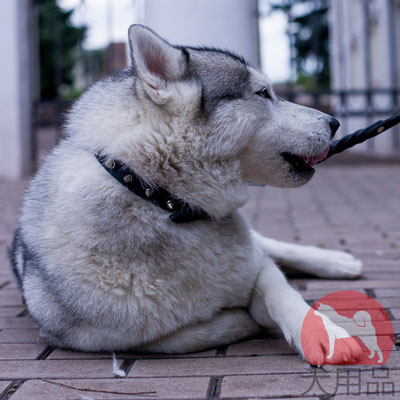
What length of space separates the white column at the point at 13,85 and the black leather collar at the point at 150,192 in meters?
8.39

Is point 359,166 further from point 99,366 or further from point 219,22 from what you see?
point 99,366

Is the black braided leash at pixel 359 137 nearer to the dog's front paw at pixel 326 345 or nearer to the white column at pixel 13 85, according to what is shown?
the dog's front paw at pixel 326 345

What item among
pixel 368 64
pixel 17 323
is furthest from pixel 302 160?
pixel 368 64

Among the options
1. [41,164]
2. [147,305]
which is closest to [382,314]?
[147,305]

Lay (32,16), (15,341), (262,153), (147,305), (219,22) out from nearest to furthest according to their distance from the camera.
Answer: (147,305)
(262,153)
(15,341)
(219,22)
(32,16)

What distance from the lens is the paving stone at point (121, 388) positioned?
190 cm

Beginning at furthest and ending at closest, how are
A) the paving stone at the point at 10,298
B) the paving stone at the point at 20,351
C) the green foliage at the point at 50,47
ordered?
the green foliage at the point at 50,47 → the paving stone at the point at 10,298 → the paving stone at the point at 20,351

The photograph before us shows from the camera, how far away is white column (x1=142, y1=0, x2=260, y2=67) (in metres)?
5.93

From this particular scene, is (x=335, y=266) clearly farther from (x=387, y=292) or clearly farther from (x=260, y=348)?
(x=260, y=348)

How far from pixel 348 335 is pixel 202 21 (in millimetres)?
4496

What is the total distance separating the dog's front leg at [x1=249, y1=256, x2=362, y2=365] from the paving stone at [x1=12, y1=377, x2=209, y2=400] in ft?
1.22

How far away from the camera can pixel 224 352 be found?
7.58 feet

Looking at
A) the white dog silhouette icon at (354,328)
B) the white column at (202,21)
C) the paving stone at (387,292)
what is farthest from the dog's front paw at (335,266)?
the white column at (202,21)

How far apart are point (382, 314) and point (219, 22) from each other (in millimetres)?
4169
